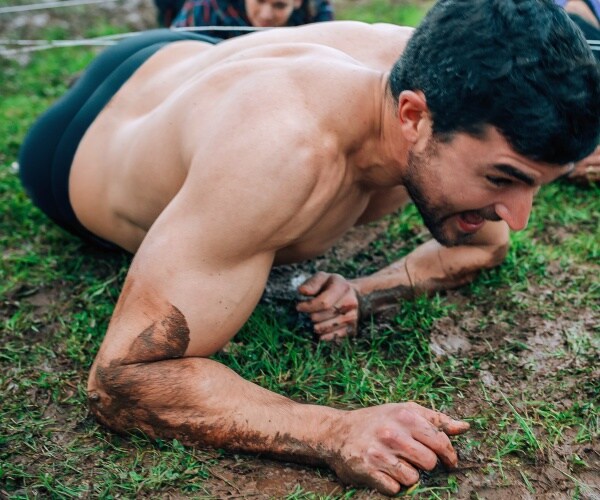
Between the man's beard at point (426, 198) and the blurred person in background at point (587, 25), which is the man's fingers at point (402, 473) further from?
the blurred person in background at point (587, 25)

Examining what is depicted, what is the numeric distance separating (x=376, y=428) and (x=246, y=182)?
76cm

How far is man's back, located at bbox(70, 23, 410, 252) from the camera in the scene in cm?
210

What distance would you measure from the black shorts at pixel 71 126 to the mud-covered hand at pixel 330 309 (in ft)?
2.99

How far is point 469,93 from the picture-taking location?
200 centimetres

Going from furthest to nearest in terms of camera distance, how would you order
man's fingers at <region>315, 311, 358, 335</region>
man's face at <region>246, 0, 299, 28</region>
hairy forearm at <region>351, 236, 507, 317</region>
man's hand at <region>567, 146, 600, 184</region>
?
man's face at <region>246, 0, 299, 28</region>
man's hand at <region>567, 146, 600, 184</region>
hairy forearm at <region>351, 236, 507, 317</region>
man's fingers at <region>315, 311, 358, 335</region>

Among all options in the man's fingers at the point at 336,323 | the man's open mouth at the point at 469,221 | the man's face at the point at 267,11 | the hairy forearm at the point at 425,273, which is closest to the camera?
the man's open mouth at the point at 469,221

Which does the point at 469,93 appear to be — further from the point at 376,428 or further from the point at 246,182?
the point at 376,428

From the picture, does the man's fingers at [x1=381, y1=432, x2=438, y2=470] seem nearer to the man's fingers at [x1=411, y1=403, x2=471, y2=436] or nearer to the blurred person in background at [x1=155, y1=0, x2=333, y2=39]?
the man's fingers at [x1=411, y1=403, x2=471, y2=436]

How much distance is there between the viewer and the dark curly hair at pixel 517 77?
1.93 meters

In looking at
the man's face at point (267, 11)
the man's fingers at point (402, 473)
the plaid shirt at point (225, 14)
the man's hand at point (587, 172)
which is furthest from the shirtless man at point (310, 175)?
the plaid shirt at point (225, 14)

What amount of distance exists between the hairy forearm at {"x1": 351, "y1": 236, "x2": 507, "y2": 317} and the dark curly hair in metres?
0.86

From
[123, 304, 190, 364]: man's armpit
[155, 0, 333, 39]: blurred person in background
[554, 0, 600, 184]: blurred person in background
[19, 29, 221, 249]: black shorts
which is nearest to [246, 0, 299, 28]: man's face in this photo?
[155, 0, 333, 39]: blurred person in background

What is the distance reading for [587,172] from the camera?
11.8 ft

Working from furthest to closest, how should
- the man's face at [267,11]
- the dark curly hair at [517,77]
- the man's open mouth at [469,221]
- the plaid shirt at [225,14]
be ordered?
the plaid shirt at [225,14]
the man's face at [267,11]
the man's open mouth at [469,221]
the dark curly hair at [517,77]
